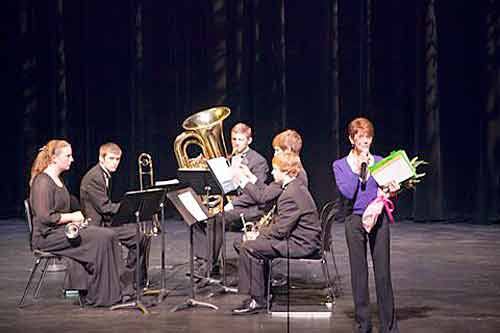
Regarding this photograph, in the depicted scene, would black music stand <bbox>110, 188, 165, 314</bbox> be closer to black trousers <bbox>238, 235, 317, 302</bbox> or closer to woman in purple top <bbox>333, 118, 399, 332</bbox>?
black trousers <bbox>238, 235, 317, 302</bbox>

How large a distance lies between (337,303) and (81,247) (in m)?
1.97

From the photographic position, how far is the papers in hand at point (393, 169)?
17.4 ft

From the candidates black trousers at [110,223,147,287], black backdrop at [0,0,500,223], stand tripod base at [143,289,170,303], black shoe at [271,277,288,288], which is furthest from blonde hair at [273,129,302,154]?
black backdrop at [0,0,500,223]

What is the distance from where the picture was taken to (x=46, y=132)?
11.5 metres

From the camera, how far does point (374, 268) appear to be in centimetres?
566

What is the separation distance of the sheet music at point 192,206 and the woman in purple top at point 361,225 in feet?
4.23

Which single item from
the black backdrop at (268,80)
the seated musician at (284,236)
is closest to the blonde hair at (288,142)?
the seated musician at (284,236)

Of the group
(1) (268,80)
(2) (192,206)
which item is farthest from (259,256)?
(1) (268,80)

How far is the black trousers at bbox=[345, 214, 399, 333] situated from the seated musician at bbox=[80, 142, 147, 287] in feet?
7.10

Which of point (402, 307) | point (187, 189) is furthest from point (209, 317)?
point (402, 307)

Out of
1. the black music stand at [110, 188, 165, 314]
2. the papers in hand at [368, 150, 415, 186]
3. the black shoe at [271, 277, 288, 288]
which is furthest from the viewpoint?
the black shoe at [271, 277, 288, 288]

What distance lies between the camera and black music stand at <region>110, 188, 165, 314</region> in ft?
21.1

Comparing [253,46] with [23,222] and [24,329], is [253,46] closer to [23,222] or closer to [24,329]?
[23,222]

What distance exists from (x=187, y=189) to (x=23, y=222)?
547 centimetres
